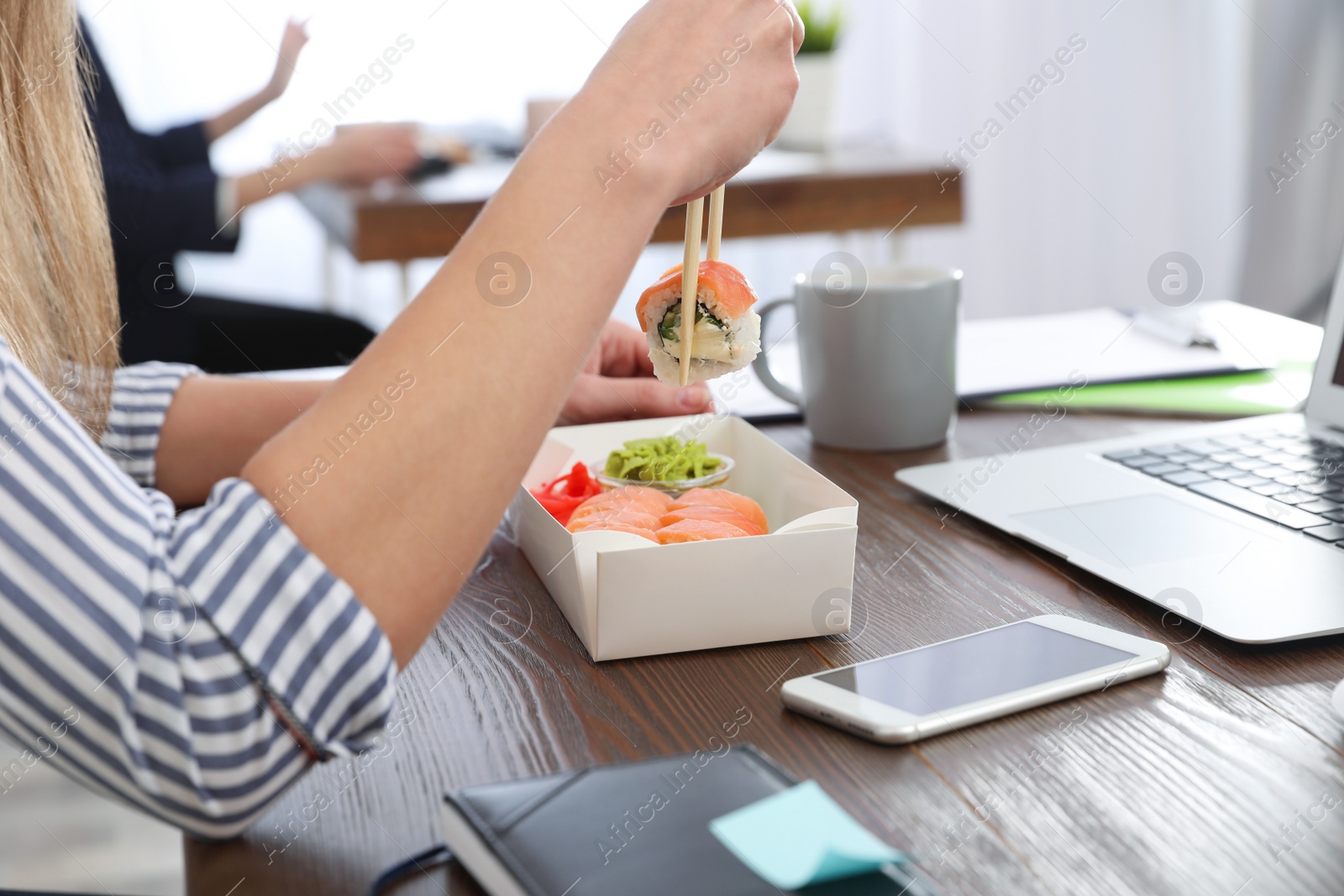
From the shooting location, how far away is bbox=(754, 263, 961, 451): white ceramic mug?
3.04 ft

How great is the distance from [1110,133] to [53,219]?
2.81 m

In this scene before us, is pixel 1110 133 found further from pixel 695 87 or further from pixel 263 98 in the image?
pixel 695 87

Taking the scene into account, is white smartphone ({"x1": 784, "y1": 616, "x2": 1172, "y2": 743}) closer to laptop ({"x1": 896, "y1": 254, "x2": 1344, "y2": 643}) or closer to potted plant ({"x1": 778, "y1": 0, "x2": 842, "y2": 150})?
laptop ({"x1": 896, "y1": 254, "x2": 1344, "y2": 643})

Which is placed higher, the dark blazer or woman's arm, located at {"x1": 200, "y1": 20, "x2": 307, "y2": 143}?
woman's arm, located at {"x1": 200, "y1": 20, "x2": 307, "y2": 143}

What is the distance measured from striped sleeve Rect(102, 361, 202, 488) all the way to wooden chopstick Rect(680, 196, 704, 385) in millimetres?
458

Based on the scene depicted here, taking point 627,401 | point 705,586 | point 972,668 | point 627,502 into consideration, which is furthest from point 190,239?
point 972,668

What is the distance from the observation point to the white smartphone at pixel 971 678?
1.62 ft

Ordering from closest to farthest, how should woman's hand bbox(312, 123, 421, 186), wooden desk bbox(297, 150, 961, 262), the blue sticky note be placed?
the blue sticky note
wooden desk bbox(297, 150, 961, 262)
woman's hand bbox(312, 123, 421, 186)

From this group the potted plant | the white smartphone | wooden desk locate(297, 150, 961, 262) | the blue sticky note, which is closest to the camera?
the blue sticky note

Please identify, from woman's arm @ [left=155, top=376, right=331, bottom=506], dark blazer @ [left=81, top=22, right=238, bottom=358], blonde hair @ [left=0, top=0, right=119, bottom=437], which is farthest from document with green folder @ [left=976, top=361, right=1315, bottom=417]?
dark blazer @ [left=81, top=22, right=238, bottom=358]

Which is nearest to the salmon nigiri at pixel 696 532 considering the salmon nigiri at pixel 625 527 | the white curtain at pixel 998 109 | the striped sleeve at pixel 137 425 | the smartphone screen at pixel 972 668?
the salmon nigiri at pixel 625 527

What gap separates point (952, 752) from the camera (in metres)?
0.48

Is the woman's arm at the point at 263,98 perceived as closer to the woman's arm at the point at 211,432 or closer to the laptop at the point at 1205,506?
the woman's arm at the point at 211,432

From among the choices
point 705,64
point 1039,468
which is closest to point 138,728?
point 705,64
